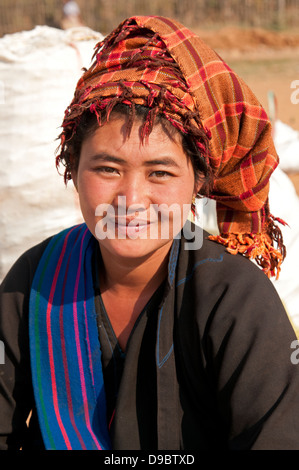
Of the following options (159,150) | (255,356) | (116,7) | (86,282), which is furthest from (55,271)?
(116,7)

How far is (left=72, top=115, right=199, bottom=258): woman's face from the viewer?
1455 mm

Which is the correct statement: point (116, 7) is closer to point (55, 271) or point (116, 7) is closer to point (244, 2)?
point (244, 2)

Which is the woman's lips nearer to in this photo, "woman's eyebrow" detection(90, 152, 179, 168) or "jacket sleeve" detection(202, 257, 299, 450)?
"woman's eyebrow" detection(90, 152, 179, 168)

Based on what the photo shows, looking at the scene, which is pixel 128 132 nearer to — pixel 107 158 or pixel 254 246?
pixel 107 158

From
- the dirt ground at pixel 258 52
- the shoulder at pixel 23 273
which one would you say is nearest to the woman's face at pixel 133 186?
the shoulder at pixel 23 273

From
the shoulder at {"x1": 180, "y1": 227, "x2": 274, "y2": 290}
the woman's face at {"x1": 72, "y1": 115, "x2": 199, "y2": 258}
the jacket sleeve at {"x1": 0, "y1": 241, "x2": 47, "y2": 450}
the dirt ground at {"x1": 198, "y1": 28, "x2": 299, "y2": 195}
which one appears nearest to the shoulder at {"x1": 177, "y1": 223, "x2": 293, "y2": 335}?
the shoulder at {"x1": 180, "y1": 227, "x2": 274, "y2": 290}

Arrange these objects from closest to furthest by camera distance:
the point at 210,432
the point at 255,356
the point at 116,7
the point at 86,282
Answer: the point at 255,356
the point at 210,432
the point at 86,282
the point at 116,7

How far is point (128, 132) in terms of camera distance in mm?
1444

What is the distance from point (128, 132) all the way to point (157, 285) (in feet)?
1.60

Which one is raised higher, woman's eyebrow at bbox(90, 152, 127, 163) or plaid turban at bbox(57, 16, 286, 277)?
plaid turban at bbox(57, 16, 286, 277)

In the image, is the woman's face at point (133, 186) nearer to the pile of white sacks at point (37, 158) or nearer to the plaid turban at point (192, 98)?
the plaid turban at point (192, 98)

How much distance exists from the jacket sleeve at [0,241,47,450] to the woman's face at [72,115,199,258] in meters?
0.37
